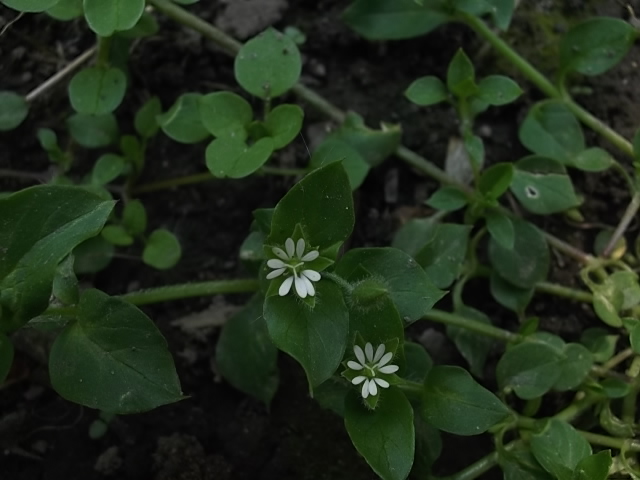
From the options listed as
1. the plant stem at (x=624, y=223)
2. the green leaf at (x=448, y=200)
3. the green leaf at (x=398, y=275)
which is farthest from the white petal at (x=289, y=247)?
the plant stem at (x=624, y=223)

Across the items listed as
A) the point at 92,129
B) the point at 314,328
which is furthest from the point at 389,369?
the point at 92,129

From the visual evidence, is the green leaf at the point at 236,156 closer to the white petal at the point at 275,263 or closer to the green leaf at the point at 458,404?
the white petal at the point at 275,263

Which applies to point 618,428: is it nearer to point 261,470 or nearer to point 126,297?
point 261,470

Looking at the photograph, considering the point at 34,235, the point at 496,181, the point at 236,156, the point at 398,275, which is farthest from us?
the point at 496,181

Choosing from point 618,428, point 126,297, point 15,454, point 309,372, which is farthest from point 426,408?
point 15,454

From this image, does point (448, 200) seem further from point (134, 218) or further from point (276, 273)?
point (134, 218)
